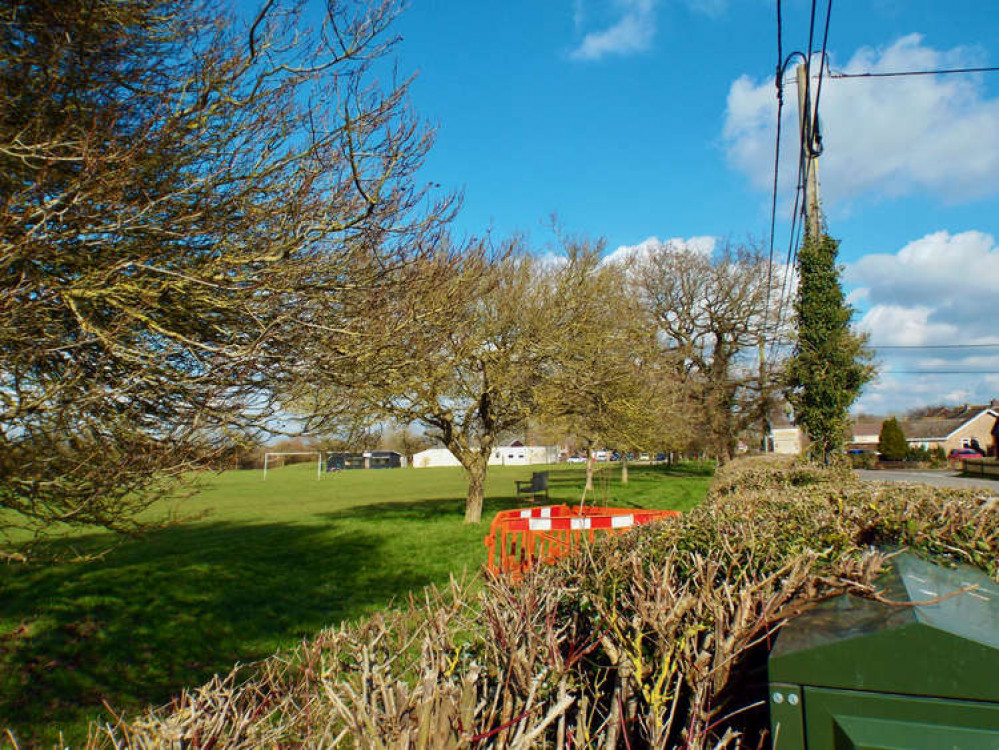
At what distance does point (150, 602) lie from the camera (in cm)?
840

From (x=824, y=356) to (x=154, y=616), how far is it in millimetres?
13176

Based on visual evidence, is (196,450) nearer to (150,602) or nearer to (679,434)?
(150,602)

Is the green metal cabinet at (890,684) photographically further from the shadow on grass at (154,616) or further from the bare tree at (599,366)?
the bare tree at (599,366)

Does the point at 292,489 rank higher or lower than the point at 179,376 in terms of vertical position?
lower

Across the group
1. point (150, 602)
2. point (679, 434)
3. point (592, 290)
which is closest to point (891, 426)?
point (679, 434)

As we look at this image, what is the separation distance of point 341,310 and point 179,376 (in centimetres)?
150

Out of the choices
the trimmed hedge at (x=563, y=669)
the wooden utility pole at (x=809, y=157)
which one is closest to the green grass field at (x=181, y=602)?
the trimmed hedge at (x=563, y=669)

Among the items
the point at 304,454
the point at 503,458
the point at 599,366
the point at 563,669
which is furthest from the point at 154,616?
the point at 503,458

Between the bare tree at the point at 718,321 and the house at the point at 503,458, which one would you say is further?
the house at the point at 503,458

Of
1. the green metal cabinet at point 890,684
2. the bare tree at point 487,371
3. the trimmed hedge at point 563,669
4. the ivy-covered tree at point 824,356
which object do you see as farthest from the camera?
the bare tree at point 487,371

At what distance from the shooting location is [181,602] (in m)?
8.51

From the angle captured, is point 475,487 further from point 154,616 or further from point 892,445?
point 892,445

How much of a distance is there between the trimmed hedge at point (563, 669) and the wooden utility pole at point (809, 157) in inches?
426

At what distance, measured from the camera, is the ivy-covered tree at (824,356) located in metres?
13.4
